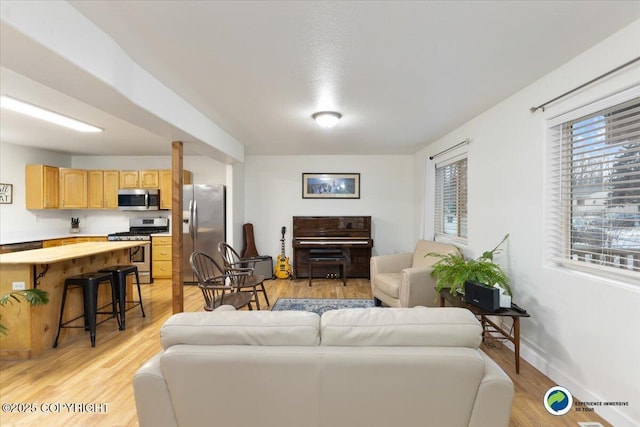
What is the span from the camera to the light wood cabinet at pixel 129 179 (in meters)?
5.53

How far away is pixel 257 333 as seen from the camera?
1.26 meters

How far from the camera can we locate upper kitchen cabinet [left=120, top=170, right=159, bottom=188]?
5.53 metres

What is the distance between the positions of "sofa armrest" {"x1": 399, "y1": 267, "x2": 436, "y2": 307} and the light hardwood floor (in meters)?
0.69

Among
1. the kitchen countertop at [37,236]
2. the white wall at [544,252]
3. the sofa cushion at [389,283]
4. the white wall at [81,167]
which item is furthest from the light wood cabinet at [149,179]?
the white wall at [544,252]

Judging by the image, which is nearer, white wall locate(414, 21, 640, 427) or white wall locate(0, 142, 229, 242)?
white wall locate(414, 21, 640, 427)

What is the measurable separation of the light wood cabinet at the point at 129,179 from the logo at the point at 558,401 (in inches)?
245

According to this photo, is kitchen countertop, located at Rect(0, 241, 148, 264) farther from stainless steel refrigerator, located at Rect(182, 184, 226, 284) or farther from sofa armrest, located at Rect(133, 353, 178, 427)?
sofa armrest, located at Rect(133, 353, 178, 427)

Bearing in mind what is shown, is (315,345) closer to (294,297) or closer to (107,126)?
(294,297)

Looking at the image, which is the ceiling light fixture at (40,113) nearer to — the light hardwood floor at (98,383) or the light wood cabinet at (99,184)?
the light wood cabinet at (99,184)

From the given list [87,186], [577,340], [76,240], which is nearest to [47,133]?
[87,186]

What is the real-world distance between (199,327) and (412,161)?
5.22 meters

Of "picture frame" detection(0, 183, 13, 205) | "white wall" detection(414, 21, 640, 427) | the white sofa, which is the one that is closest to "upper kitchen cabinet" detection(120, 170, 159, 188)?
"picture frame" detection(0, 183, 13, 205)

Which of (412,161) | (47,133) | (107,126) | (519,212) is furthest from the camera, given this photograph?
(412,161)

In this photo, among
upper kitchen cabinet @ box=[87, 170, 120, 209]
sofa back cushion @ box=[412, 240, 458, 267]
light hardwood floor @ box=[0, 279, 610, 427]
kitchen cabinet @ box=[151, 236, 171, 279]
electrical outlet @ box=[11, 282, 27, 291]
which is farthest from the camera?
upper kitchen cabinet @ box=[87, 170, 120, 209]
